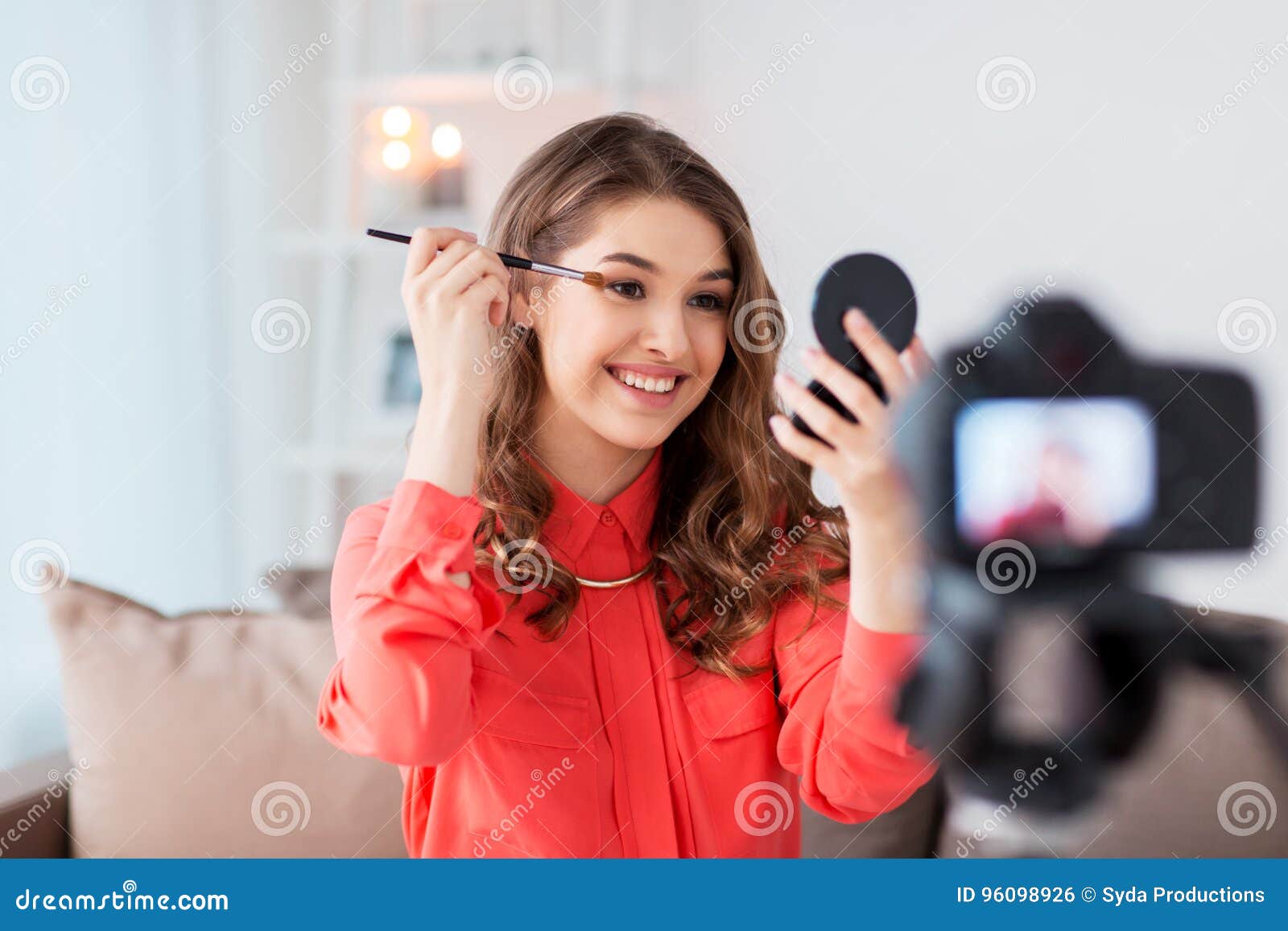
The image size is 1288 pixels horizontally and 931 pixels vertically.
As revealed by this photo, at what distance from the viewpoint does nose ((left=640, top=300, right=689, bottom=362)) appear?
92 cm

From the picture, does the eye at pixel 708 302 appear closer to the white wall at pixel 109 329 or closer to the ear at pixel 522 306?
the ear at pixel 522 306

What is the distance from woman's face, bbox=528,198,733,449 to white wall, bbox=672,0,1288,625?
0.84 feet

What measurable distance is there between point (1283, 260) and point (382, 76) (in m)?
1.38

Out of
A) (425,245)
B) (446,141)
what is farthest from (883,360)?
(446,141)

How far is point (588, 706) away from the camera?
97cm

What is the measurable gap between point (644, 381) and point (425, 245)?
0.23m

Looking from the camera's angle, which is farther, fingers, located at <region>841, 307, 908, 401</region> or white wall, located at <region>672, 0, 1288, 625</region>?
white wall, located at <region>672, 0, 1288, 625</region>

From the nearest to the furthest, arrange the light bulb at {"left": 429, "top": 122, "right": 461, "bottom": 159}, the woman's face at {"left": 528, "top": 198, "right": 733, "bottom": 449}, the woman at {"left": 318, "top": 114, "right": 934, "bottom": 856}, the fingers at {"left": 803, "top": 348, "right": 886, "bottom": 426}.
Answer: the fingers at {"left": 803, "top": 348, "right": 886, "bottom": 426} < the woman at {"left": 318, "top": 114, "right": 934, "bottom": 856} < the woman's face at {"left": 528, "top": 198, "right": 733, "bottom": 449} < the light bulb at {"left": 429, "top": 122, "right": 461, "bottom": 159}

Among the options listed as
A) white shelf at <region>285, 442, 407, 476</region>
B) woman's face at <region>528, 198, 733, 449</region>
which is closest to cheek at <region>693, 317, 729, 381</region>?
woman's face at <region>528, 198, 733, 449</region>

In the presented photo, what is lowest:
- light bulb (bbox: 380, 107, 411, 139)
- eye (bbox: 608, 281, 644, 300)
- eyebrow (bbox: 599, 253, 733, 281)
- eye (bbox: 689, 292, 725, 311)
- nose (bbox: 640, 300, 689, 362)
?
nose (bbox: 640, 300, 689, 362)

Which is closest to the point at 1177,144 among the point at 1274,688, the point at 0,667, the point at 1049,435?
the point at 1049,435

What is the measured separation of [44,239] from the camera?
146 centimetres

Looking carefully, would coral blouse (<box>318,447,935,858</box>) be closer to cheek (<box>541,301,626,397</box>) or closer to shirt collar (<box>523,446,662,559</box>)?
shirt collar (<box>523,446,662,559</box>)

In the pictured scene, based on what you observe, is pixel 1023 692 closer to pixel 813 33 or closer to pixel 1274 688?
pixel 1274 688
